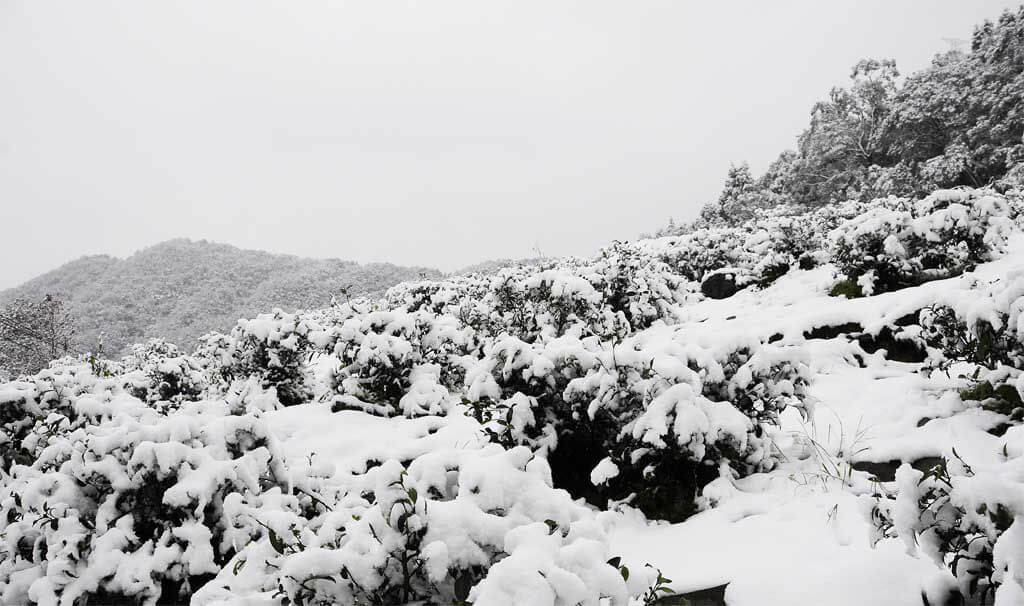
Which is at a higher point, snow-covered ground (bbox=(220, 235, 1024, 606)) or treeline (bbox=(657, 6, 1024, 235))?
treeline (bbox=(657, 6, 1024, 235))

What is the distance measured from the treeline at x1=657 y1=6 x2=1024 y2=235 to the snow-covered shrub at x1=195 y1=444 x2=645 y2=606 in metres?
20.4

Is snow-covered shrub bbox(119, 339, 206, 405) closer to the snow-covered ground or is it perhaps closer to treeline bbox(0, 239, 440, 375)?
the snow-covered ground

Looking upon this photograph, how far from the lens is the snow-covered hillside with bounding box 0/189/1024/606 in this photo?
162cm

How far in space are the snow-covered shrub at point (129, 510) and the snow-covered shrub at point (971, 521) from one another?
2.92 meters

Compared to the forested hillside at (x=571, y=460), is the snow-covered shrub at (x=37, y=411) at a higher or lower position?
higher

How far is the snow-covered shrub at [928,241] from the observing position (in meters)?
6.72

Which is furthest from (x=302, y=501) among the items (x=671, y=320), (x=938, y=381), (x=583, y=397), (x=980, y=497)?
(x=671, y=320)

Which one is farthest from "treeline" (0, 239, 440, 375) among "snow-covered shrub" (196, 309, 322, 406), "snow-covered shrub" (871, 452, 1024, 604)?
"snow-covered shrub" (871, 452, 1024, 604)

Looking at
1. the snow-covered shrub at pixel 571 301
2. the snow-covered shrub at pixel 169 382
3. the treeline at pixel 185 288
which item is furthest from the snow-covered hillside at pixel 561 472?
the treeline at pixel 185 288

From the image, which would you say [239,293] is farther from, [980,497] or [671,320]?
[980,497]

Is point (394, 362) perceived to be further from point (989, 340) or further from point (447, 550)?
point (989, 340)

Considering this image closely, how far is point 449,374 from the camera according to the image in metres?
6.62

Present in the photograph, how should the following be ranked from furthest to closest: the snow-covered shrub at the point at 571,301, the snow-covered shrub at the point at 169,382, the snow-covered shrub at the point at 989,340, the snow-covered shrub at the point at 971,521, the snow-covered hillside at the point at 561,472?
the snow-covered shrub at the point at 571,301
the snow-covered shrub at the point at 169,382
the snow-covered shrub at the point at 989,340
the snow-covered hillside at the point at 561,472
the snow-covered shrub at the point at 971,521

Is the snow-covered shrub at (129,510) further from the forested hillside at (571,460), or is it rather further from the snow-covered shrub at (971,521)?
the snow-covered shrub at (971,521)
